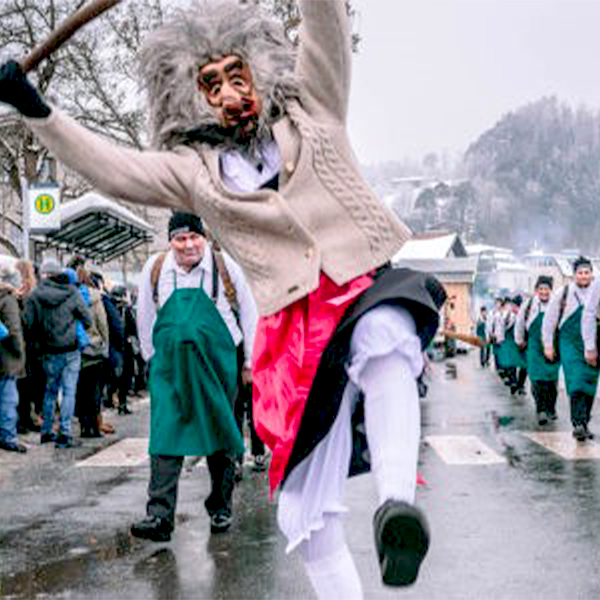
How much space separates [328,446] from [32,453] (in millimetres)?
7582

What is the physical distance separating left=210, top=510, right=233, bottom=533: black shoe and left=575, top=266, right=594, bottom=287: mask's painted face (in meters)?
6.10

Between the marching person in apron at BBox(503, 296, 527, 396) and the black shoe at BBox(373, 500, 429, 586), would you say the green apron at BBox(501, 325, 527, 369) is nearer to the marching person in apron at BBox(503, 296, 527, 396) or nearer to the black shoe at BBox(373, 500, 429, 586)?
the marching person in apron at BBox(503, 296, 527, 396)

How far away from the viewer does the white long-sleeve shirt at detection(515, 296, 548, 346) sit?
15.3 metres

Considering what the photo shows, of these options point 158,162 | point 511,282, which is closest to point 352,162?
point 158,162

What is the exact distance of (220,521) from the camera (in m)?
6.36

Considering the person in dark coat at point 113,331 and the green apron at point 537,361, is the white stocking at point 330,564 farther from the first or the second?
the green apron at point 537,361

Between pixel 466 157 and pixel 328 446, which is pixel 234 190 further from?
pixel 466 157

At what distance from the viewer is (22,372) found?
1055cm

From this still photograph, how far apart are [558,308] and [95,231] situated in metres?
8.49

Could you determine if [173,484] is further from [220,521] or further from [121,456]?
[121,456]

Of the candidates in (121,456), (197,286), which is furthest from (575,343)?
(197,286)

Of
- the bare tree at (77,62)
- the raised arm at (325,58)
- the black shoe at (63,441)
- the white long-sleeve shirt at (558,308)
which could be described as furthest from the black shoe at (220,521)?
the bare tree at (77,62)

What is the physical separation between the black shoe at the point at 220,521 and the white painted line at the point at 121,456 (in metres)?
3.23

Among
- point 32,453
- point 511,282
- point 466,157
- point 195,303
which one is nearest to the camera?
point 195,303
